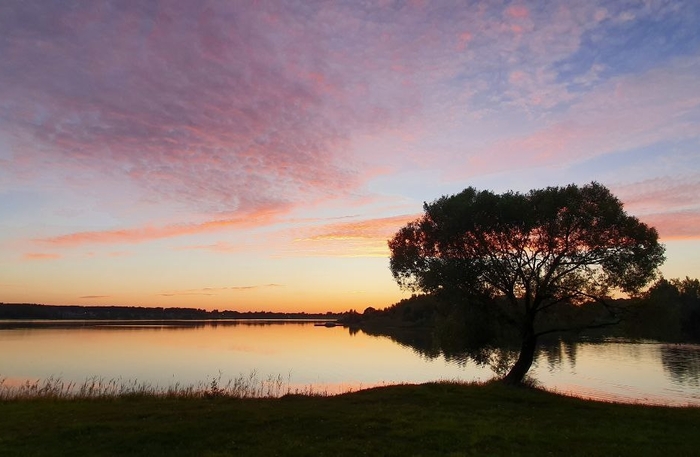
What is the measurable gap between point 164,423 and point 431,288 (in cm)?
2103

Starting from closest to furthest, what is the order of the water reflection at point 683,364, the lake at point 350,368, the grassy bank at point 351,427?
the grassy bank at point 351,427
the lake at point 350,368
the water reflection at point 683,364

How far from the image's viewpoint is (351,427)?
62.0 feet

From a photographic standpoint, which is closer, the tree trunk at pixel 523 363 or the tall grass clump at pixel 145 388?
the tall grass clump at pixel 145 388

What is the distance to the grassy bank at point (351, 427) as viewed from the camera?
16.2m

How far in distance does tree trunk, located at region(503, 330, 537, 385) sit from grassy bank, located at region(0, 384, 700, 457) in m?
6.37

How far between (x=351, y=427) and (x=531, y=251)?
2105 centimetres

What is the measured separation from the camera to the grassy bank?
1620cm

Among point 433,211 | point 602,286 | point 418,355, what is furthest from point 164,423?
point 418,355

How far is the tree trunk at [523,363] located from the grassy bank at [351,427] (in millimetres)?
6371

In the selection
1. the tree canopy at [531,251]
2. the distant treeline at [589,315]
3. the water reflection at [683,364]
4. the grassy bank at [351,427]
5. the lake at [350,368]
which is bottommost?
the lake at [350,368]

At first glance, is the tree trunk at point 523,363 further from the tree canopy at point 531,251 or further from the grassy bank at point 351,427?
the grassy bank at point 351,427

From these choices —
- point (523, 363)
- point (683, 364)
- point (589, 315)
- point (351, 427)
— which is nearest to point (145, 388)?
point (351, 427)

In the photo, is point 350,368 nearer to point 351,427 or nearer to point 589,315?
point 589,315

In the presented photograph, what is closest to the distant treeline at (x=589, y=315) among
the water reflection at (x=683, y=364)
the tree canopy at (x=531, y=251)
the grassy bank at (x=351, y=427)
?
the tree canopy at (x=531, y=251)
